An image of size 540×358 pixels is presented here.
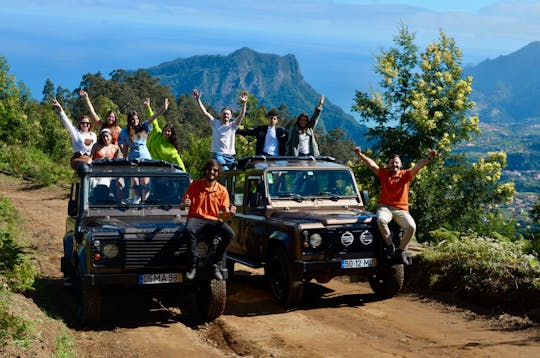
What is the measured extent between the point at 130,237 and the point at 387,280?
3.94 metres

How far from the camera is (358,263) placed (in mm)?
9734

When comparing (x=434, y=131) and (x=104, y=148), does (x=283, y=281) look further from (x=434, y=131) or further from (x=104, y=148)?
(x=434, y=131)

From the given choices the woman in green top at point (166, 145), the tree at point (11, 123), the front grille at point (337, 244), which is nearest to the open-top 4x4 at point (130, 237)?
the front grille at point (337, 244)

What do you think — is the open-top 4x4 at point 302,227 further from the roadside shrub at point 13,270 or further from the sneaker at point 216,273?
the roadside shrub at point 13,270

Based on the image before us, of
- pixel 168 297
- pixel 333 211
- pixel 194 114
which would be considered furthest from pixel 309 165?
Result: pixel 194 114

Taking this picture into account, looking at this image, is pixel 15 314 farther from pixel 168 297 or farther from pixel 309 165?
pixel 309 165

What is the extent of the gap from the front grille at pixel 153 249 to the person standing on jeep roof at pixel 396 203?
9.50ft

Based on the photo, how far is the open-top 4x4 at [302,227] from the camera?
9.62m

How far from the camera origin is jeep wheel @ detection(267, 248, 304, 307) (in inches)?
378

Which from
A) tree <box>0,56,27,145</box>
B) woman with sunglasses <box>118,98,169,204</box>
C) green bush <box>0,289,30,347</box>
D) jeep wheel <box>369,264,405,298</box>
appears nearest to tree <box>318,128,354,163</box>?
tree <box>0,56,27,145</box>

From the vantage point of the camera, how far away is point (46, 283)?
→ 36.2 ft

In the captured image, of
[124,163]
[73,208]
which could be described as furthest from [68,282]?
[124,163]

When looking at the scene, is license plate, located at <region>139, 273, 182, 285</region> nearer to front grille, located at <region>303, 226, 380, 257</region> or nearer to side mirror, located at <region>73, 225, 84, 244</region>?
side mirror, located at <region>73, 225, 84, 244</region>

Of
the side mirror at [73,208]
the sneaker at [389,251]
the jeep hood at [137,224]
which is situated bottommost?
the sneaker at [389,251]
